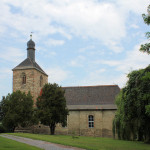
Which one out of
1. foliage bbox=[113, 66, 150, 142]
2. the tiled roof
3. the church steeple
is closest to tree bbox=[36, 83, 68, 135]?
the tiled roof

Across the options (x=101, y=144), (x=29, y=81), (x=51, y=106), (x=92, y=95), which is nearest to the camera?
(x=101, y=144)

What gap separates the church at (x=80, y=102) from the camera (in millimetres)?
34531

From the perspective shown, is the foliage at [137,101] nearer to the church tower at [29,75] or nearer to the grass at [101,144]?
the grass at [101,144]

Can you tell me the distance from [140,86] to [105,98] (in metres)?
18.3

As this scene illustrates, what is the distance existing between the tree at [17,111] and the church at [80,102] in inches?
168

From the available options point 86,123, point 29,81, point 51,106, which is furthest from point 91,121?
point 29,81

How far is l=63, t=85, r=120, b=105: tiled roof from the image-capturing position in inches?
1420

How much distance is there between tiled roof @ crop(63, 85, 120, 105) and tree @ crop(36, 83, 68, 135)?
6.27m

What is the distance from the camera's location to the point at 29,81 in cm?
3844

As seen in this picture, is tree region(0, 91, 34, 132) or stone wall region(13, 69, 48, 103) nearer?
tree region(0, 91, 34, 132)

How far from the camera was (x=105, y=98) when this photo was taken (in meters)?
36.3

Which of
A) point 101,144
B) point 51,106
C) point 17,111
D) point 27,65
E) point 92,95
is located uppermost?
point 27,65

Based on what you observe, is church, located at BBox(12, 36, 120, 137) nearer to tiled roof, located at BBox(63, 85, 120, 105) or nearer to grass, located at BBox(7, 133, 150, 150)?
tiled roof, located at BBox(63, 85, 120, 105)

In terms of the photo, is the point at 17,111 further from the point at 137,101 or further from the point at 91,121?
the point at 137,101
